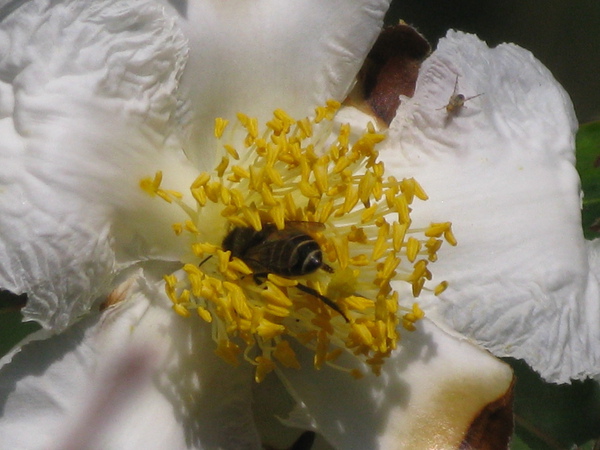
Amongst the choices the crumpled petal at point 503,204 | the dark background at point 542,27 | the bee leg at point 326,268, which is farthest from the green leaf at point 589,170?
the bee leg at point 326,268

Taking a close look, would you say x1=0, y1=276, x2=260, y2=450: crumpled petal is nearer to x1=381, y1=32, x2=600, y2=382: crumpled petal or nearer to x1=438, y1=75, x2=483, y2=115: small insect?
x1=381, y1=32, x2=600, y2=382: crumpled petal

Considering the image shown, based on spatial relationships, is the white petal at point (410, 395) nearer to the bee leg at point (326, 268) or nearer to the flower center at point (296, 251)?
the flower center at point (296, 251)

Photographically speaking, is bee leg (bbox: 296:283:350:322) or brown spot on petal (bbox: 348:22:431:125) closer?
bee leg (bbox: 296:283:350:322)

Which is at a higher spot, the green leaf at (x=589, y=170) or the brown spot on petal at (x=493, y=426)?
the green leaf at (x=589, y=170)

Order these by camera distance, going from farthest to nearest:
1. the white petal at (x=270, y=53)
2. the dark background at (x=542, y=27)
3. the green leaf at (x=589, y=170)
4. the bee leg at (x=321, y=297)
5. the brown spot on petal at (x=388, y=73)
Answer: the dark background at (x=542, y=27) < the green leaf at (x=589, y=170) < the brown spot on petal at (x=388, y=73) < the white petal at (x=270, y=53) < the bee leg at (x=321, y=297)

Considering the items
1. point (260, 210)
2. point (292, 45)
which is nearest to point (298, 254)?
point (260, 210)

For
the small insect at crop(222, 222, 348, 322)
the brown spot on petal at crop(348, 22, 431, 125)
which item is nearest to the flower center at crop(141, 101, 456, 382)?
the small insect at crop(222, 222, 348, 322)
